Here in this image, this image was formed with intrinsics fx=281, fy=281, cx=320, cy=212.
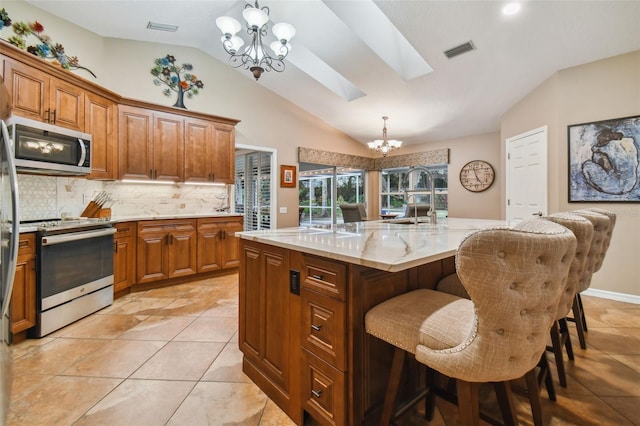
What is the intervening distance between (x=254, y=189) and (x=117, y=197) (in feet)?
8.41

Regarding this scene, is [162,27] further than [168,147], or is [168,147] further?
[168,147]

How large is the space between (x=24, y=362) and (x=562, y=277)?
3.13 m

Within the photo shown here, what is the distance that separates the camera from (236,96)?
482 cm

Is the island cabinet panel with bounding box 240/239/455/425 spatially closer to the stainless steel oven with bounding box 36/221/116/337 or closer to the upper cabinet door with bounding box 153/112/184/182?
the stainless steel oven with bounding box 36/221/116/337

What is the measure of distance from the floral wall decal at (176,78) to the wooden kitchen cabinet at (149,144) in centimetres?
46

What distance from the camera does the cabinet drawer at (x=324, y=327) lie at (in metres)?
1.18

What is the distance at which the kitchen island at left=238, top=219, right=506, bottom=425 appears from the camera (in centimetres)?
117

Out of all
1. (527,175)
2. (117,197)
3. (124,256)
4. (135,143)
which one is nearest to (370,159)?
(527,175)

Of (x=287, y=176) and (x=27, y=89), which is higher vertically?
(x=27, y=89)

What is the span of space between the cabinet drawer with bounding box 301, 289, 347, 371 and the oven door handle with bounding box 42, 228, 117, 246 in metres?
2.39

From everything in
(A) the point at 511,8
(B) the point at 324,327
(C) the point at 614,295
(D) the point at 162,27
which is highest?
(D) the point at 162,27

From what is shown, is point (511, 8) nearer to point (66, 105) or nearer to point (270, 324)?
point (270, 324)

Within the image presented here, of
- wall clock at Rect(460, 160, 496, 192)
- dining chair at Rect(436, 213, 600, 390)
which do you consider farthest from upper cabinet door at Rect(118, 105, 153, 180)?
wall clock at Rect(460, 160, 496, 192)

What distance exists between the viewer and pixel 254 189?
233 inches
